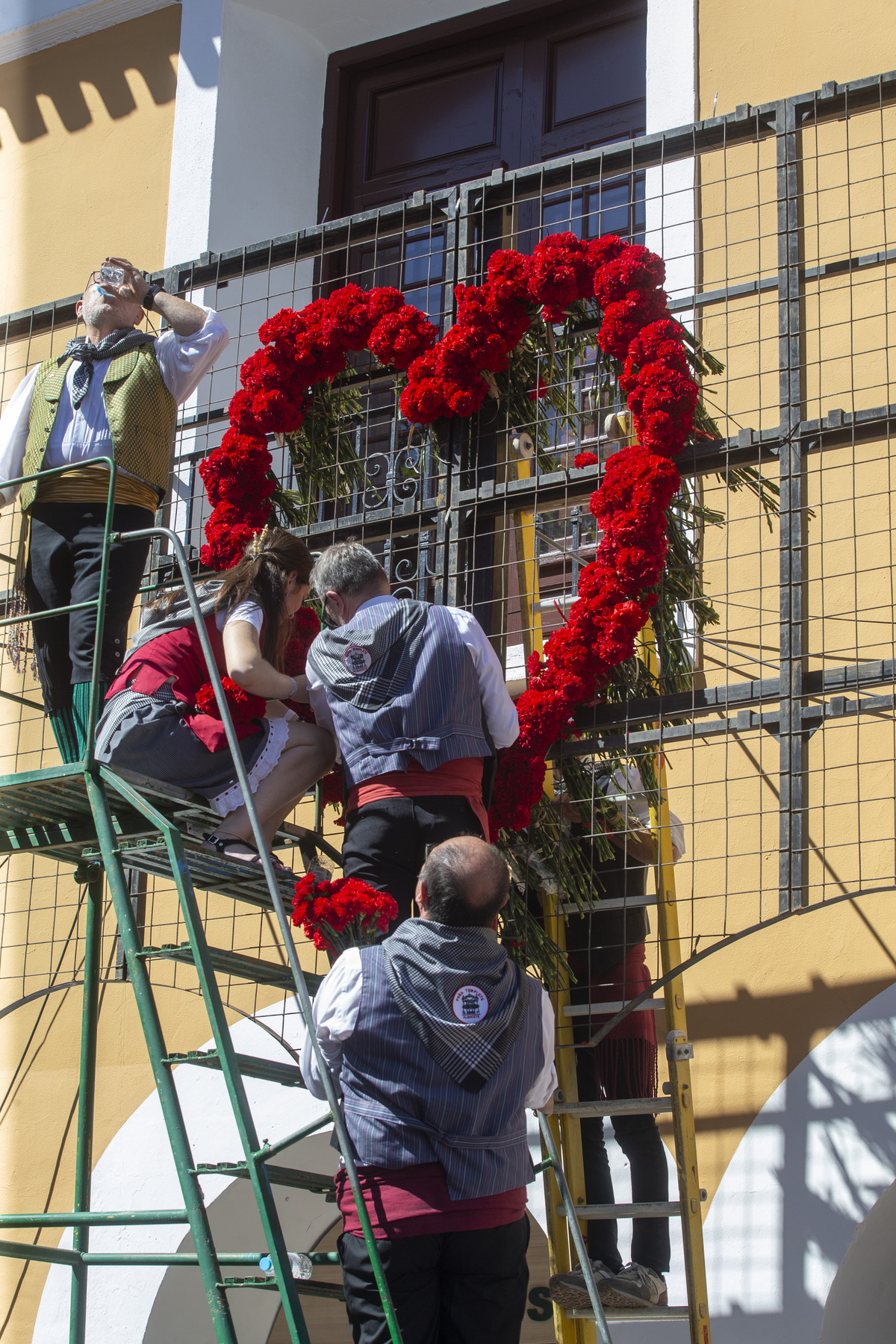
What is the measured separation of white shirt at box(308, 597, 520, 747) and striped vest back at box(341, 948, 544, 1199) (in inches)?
45.8

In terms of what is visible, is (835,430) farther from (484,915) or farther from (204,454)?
(204,454)

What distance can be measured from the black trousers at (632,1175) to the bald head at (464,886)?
199 centimetres

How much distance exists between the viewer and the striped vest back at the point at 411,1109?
338 centimetres

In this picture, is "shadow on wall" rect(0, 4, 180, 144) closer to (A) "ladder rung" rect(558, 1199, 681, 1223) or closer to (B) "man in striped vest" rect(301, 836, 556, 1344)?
(A) "ladder rung" rect(558, 1199, 681, 1223)

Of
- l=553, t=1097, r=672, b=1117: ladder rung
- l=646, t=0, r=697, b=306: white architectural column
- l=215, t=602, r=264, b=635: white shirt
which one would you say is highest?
l=646, t=0, r=697, b=306: white architectural column

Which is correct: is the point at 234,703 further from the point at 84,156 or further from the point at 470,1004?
the point at 84,156

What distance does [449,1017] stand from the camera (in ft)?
11.2

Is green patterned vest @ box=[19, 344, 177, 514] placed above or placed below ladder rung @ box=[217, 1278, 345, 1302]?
above

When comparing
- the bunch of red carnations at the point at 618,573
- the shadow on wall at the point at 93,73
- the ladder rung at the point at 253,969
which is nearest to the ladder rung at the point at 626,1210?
the ladder rung at the point at 253,969

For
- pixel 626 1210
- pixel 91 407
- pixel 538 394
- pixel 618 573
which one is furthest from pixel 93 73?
pixel 626 1210

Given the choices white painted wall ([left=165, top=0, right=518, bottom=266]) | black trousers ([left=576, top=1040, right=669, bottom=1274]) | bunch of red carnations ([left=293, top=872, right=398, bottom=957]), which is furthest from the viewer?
white painted wall ([left=165, top=0, right=518, bottom=266])

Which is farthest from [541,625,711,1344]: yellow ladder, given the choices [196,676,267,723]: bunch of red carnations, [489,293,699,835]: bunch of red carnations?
[196,676,267,723]: bunch of red carnations

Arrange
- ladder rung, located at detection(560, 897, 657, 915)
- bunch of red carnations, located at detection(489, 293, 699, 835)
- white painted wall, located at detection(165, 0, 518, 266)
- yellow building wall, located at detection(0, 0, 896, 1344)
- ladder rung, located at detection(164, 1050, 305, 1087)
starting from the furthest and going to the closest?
white painted wall, located at detection(165, 0, 518, 266)
yellow building wall, located at detection(0, 0, 896, 1344)
ladder rung, located at detection(560, 897, 657, 915)
bunch of red carnations, located at detection(489, 293, 699, 835)
ladder rung, located at detection(164, 1050, 305, 1087)

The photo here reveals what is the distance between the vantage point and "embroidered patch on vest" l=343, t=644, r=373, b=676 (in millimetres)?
4383
